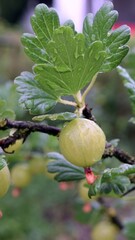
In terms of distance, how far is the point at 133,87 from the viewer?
0.85 m

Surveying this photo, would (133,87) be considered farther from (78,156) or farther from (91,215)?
(91,215)

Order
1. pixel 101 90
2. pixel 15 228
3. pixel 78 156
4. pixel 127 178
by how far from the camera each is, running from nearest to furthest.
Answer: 1. pixel 78 156
2. pixel 127 178
3. pixel 15 228
4. pixel 101 90

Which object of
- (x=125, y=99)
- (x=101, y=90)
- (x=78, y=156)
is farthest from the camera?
(x=125, y=99)

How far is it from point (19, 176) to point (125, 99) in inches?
148

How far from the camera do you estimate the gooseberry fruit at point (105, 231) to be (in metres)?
1.26

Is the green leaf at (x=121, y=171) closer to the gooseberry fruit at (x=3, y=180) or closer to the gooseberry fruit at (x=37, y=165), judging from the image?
the gooseberry fruit at (x=3, y=180)

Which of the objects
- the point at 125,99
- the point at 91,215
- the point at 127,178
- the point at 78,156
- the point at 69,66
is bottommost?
the point at 125,99

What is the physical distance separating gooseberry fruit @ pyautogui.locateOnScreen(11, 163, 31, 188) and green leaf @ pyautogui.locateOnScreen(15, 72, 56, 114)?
1.92 ft

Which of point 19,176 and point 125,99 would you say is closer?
point 19,176

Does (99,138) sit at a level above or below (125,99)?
above

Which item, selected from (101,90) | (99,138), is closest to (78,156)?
(99,138)

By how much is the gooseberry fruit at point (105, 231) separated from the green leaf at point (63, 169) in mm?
410

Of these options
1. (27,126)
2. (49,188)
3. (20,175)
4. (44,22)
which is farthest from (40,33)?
(49,188)

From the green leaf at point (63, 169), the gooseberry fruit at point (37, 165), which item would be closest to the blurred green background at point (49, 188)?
the gooseberry fruit at point (37, 165)
